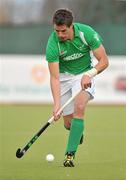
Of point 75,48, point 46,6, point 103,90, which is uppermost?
point 75,48

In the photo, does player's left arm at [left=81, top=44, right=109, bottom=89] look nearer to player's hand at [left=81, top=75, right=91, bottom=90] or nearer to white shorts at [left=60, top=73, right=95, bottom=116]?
player's hand at [left=81, top=75, right=91, bottom=90]

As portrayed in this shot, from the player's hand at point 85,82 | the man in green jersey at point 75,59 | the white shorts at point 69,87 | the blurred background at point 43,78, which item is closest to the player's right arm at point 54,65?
the man in green jersey at point 75,59

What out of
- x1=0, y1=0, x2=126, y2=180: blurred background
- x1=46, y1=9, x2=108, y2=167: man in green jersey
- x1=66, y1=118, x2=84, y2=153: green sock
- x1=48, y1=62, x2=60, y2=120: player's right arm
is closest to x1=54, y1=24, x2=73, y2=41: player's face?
x1=46, y1=9, x2=108, y2=167: man in green jersey

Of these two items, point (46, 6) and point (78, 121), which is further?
point (46, 6)

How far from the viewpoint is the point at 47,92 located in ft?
62.1

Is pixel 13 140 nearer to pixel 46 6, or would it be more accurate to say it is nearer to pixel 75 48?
pixel 75 48

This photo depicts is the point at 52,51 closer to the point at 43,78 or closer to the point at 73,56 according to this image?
the point at 73,56

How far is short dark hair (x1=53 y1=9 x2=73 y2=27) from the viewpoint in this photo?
7852 millimetres

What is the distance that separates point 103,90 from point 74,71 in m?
10.4

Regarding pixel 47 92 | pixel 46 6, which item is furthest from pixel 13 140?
pixel 46 6

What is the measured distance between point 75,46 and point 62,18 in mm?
567

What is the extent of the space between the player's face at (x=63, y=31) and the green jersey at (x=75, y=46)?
0.42 feet

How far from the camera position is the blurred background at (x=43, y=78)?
1227cm

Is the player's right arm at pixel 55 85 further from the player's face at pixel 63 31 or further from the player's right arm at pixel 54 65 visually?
the player's face at pixel 63 31
